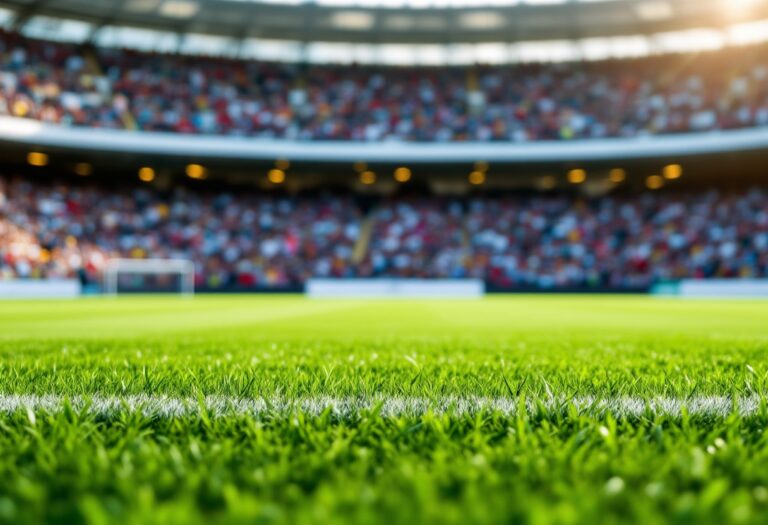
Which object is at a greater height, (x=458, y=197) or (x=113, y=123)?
(x=113, y=123)

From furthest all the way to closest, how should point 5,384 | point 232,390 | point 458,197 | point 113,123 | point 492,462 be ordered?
1. point 458,197
2. point 113,123
3. point 5,384
4. point 232,390
5. point 492,462

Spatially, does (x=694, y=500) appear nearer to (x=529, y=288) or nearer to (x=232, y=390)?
(x=232, y=390)

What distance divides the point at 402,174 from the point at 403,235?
3.61 m

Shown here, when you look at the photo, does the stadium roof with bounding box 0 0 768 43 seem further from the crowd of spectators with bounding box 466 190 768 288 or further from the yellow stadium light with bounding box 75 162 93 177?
the crowd of spectators with bounding box 466 190 768 288

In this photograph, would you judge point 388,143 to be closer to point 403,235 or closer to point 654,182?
point 403,235

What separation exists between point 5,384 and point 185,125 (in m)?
27.2

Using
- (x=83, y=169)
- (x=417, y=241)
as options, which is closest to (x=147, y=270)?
(x=83, y=169)

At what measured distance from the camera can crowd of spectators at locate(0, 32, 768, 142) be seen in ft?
87.7

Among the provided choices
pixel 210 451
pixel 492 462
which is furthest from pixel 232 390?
pixel 492 462

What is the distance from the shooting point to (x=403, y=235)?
2925 cm

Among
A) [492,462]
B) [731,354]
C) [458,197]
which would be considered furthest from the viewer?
[458,197]

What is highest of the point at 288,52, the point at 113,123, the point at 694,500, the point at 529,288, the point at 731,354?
the point at 288,52

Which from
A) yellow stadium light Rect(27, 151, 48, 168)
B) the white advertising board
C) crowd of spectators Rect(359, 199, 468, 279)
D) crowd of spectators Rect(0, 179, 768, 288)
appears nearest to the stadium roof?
yellow stadium light Rect(27, 151, 48, 168)

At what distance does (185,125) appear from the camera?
2758 cm
